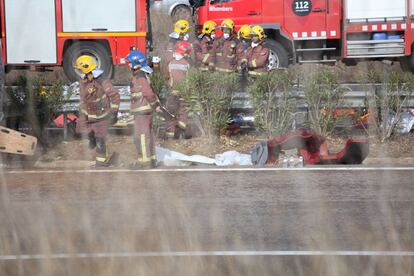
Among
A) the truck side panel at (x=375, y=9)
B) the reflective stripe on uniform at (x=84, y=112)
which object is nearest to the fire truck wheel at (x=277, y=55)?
the truck side panel at (x=375, y=9)

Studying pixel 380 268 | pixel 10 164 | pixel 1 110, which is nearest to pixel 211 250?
pixel 380 268

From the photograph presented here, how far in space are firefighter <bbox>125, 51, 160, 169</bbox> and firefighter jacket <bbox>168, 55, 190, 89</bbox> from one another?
7.77 feet

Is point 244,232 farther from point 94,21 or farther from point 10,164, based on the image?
point 94,21

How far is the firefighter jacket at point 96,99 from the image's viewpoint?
35.2 feet

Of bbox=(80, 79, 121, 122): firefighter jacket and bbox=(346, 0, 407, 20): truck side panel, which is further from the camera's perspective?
bbox=(346, 0, 407, 20): truck side panel

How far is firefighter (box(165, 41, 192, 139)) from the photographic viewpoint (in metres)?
12.4

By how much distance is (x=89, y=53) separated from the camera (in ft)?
60.1

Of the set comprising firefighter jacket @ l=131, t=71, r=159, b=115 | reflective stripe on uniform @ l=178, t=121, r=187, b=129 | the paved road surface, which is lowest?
the paved road surface

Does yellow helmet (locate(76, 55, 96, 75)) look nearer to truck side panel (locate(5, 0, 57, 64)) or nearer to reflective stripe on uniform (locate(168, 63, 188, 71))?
reflective stripe on uniform (locate(168, 63, 188, 71))

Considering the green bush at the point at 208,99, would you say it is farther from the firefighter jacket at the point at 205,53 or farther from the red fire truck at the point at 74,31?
the red fire truck at the point at 74,31

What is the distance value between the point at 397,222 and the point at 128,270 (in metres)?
3.17

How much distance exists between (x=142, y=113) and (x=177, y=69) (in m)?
2.81

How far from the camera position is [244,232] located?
6992 mm

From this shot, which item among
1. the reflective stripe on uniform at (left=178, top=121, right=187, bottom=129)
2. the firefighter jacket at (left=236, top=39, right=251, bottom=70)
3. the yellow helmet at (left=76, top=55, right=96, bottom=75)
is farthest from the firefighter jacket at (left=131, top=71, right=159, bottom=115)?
the firefighter jacket at (left=236, top=39, right=251, bottom=70)
